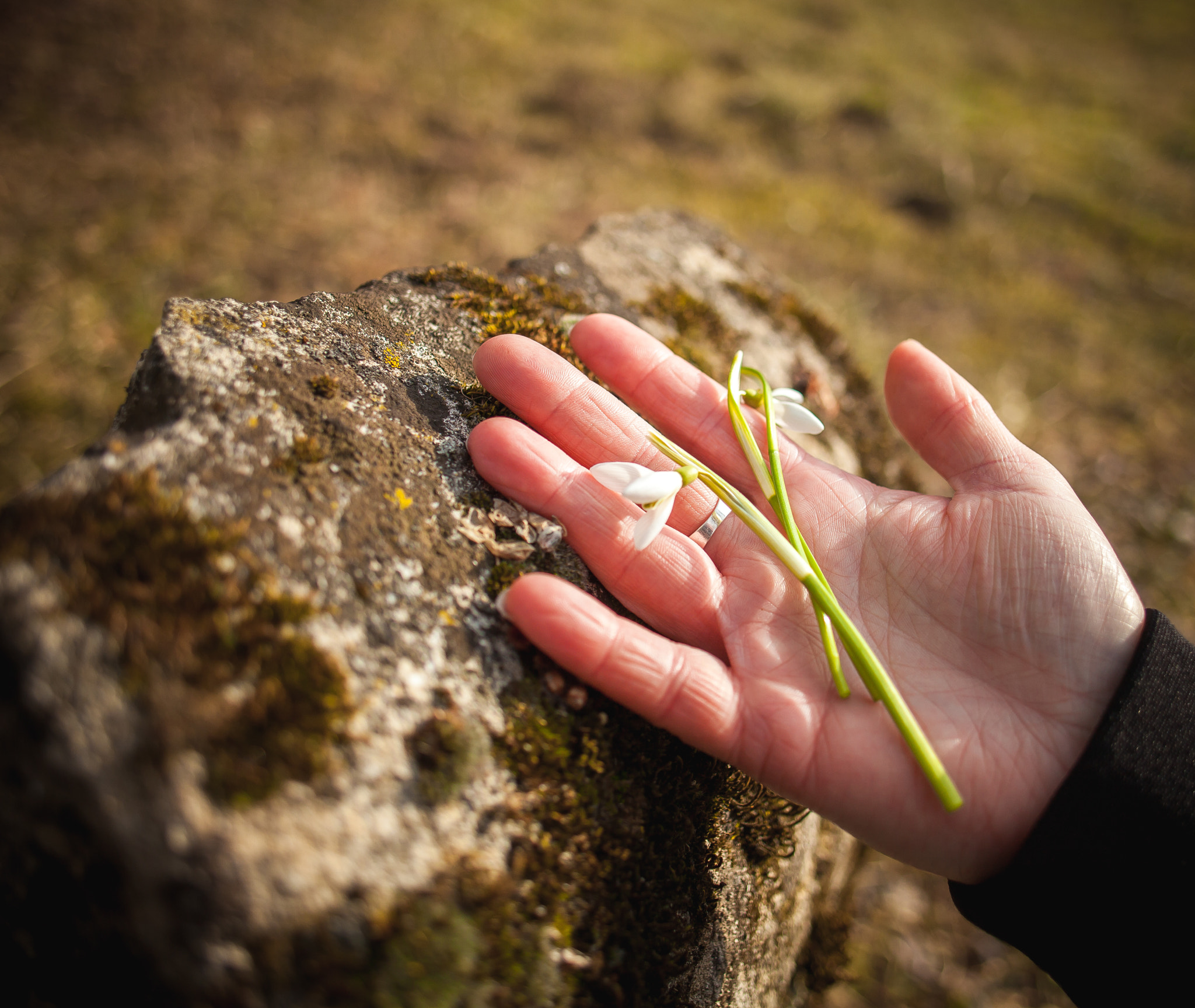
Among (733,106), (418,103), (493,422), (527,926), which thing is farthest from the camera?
(733,106)

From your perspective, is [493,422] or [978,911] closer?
[978,911]

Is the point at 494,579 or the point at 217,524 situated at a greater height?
the point at 217,524

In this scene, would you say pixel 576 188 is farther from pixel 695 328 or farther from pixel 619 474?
pixel 619 474

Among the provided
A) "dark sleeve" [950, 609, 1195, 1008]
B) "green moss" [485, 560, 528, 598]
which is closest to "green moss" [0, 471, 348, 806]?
"green moss" [485, 560, 528, 598]

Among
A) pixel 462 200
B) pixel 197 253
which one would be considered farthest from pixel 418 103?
pixel 197 253

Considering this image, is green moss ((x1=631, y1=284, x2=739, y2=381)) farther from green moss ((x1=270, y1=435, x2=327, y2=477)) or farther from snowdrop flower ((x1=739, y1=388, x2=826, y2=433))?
green moss ((x1=270, y1=435, x2=327, y2=477))

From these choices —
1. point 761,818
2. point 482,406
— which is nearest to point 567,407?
point 482,406

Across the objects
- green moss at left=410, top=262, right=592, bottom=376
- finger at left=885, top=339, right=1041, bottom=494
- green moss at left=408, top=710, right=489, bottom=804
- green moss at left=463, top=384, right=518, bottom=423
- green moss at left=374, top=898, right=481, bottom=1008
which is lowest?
green moss at left=374, top=898, right=481, bottom=1008

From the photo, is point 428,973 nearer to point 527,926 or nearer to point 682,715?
point 527,926

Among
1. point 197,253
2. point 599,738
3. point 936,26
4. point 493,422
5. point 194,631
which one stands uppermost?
point 936,26
